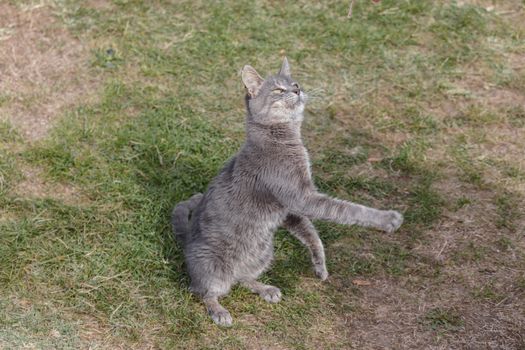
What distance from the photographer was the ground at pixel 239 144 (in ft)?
12.7

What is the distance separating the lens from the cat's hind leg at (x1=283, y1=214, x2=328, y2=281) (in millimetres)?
4137

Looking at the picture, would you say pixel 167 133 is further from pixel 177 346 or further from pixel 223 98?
pixel 177 346

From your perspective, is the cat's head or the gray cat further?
the cat's head

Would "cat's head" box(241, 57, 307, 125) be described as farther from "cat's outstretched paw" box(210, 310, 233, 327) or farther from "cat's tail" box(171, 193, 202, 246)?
"cat's outstretched paw" box(210, 310, 233, 327)

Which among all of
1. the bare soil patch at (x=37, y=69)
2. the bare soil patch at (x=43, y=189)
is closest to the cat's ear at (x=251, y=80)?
the bare soil patch at (x=43, y=189)

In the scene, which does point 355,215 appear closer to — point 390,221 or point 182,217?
point 390,221

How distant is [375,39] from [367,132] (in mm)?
1342

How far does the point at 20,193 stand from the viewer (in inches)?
182

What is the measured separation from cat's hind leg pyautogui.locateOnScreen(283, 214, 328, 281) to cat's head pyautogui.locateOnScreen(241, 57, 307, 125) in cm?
62

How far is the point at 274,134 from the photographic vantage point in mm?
3986

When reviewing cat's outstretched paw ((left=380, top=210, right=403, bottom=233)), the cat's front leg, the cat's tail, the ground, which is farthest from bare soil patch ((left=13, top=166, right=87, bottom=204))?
cat's outstretched paw ((left=380, top=210, right=403, bottom=233))

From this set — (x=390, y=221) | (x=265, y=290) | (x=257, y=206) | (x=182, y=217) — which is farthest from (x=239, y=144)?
(x=390, y=221)

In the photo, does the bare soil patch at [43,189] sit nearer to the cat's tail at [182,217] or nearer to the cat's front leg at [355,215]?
the cat's tail at [182,217]

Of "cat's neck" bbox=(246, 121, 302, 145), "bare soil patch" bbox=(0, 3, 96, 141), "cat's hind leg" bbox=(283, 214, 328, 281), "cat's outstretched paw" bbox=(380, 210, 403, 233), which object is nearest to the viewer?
"cat's outstretched paw" bbox=(380, 210, 403, 233)
